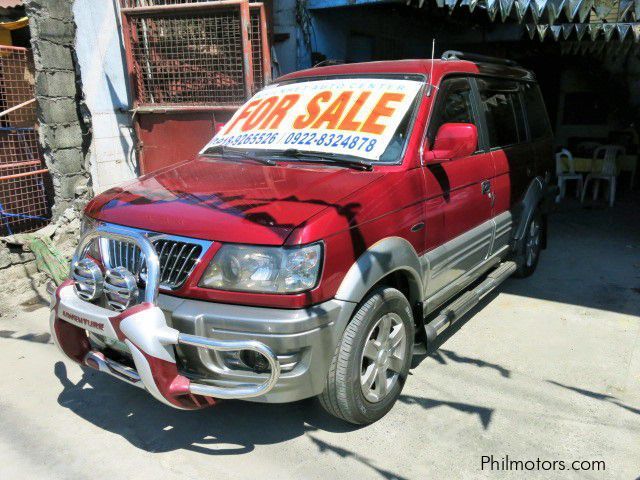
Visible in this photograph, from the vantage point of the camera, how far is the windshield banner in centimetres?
326

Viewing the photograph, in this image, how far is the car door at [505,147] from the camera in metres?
4.16

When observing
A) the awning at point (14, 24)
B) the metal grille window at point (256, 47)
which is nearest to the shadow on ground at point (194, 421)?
the metal grille window at point (256, 47)

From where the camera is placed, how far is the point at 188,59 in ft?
21.5

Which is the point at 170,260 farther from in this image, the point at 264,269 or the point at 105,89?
the point at 105,89

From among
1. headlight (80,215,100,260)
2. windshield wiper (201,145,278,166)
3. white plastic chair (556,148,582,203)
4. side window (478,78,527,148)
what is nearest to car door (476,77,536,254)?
side window (478,78,527,148)

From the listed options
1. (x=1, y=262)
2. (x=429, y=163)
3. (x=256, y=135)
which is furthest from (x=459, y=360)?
(x=1, y=262)

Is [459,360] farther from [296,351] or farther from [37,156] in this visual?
[37,156]

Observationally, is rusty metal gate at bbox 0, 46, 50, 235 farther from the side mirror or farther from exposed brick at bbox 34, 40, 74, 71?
the side mirror

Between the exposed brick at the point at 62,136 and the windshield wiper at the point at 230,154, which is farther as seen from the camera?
the exposed brick at the point at 62,136

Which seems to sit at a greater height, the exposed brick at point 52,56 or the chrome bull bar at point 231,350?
the exposed brick at point 52,56

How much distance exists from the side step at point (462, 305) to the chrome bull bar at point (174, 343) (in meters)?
1.32

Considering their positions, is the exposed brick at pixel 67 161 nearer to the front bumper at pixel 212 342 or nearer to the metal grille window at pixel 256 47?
the metal grille window at pixel 256 47

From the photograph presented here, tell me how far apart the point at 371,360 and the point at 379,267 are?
55cm

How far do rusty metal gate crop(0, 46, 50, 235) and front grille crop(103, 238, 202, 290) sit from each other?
13.2 ft
